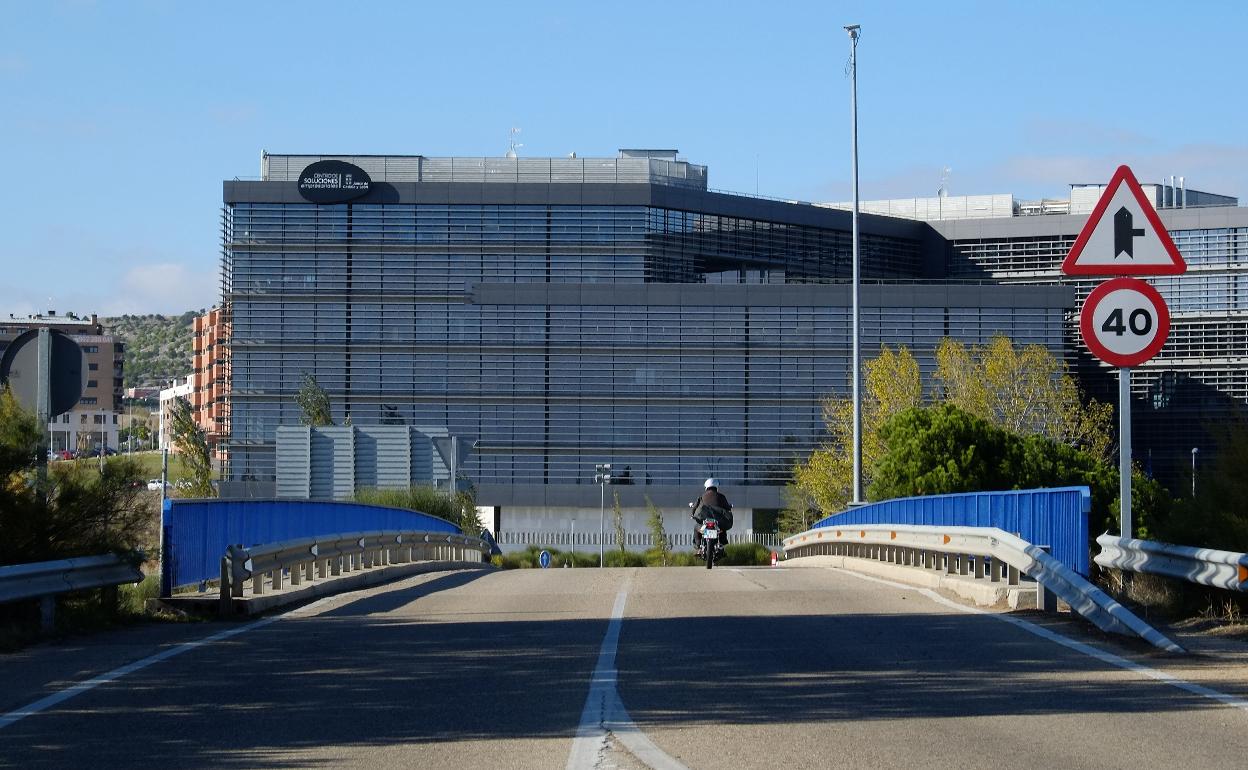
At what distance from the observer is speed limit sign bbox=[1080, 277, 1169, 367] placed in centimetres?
1332

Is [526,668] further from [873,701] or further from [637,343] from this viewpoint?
[637,343]

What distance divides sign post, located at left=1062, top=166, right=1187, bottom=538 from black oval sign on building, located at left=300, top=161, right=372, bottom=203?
89.2 meters

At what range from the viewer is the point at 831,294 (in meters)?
93.4

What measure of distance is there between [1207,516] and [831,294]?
80.0 meters

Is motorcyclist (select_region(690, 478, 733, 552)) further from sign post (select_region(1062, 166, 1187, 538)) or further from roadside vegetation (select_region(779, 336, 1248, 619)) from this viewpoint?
sign post (select_region(1062, 166, 1187, 538))

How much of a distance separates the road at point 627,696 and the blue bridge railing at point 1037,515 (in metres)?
1.13

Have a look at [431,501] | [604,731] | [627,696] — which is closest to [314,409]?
[431,501]

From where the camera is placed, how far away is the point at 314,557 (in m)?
19.0

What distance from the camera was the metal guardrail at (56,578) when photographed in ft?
41.1

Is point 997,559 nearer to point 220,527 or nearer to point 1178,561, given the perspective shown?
point 1178,561

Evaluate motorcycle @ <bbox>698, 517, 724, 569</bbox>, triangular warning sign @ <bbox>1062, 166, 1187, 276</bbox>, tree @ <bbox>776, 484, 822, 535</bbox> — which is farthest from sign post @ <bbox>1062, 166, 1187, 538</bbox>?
tree @ <bbox>776, 484, 822, 535</bbox>

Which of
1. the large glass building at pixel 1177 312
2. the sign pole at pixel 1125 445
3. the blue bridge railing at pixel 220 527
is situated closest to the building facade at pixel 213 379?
the large glass building at pixel 1177 312

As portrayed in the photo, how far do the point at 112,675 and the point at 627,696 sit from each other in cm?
366

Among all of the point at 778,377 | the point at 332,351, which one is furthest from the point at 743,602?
the point at 332,351
